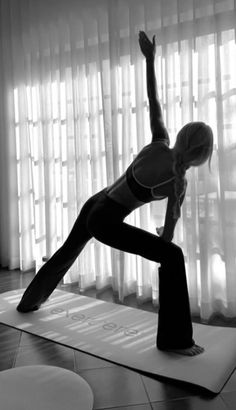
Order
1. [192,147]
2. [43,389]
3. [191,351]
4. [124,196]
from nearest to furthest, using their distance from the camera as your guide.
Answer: [43,389] < [192,147] < [191,351] < [124,196]

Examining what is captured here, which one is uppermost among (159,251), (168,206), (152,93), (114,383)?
(152,93)

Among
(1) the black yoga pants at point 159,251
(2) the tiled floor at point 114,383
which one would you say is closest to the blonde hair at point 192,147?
(1) the black yoga pants at point 159,251

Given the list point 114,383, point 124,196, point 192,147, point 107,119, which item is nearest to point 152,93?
point 192,147

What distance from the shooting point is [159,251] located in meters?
2.02

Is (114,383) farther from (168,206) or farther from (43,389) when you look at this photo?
(168,206)

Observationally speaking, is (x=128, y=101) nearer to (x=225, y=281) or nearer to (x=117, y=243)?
(x=117, y=243)

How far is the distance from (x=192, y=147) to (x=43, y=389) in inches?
51.6

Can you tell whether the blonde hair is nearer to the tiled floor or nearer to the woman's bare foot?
the woman's bare foot

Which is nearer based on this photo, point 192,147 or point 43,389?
point 43,389

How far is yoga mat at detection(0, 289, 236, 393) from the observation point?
1.83 m

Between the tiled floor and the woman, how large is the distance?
0.29 metres

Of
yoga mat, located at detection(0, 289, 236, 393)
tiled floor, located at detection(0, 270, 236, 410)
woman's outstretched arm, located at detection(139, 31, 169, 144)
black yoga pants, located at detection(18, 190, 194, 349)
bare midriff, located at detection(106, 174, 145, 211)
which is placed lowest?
tiled floor, located at detection(0, 270, 236, 410)

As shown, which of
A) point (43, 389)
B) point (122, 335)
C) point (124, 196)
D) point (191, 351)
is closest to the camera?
point (43, 389)

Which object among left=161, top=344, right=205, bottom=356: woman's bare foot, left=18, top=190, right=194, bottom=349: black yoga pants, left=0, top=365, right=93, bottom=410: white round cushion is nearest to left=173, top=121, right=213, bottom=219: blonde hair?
left=18, top=190, right=194, bottom=349: black yoga pants
